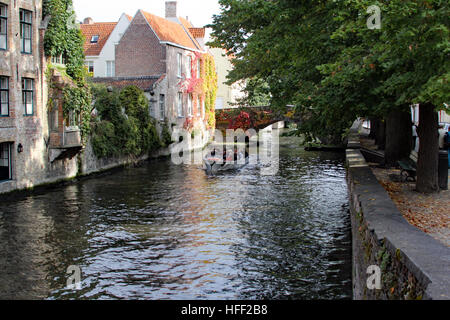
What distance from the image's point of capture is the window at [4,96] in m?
19.5

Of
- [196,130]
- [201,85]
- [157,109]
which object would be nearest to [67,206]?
[157,109]

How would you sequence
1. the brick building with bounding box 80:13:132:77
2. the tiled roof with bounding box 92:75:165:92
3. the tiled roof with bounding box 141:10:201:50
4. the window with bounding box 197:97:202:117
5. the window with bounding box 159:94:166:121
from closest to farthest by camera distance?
the tiled roof with bounding box 92:75:165:92
the window with bounding box 159:94:166:121
the tiled roof with bounding box 141:10:201:50
the window with bounding box 197:97:202:117
the brick building with bounding box 80:13:132:77

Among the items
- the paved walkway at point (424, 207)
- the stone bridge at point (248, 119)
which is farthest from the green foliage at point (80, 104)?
the paved walkway at point (424, 207)

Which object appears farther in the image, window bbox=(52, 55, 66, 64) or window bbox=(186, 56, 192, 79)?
window bbox=(186, 56, 192, 79)

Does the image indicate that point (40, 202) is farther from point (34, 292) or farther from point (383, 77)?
point (383, 77)

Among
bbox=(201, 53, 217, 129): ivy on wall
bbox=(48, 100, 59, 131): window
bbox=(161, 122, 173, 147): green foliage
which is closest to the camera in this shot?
bbox=(48, 100, 59, 131): window

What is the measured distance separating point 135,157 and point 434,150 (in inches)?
767

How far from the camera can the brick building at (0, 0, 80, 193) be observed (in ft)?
64.3

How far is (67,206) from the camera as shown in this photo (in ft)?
58.5

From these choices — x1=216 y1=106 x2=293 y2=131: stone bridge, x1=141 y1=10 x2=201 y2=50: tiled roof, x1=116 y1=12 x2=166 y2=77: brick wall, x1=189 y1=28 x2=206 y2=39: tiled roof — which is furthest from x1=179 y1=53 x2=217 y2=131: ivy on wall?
x1=116 y1=12 x2=166 y2=77: brick wall

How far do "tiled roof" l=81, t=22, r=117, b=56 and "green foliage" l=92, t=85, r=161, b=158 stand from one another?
51.8 ft

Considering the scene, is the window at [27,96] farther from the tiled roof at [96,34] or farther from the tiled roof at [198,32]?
the tiled roof at [198,32]

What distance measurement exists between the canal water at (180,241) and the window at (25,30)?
18.7 feet

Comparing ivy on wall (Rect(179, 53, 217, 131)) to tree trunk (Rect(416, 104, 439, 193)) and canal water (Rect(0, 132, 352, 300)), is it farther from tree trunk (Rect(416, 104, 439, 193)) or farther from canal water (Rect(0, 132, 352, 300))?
tree trunk (Rect(416, 104, 439, 193))
